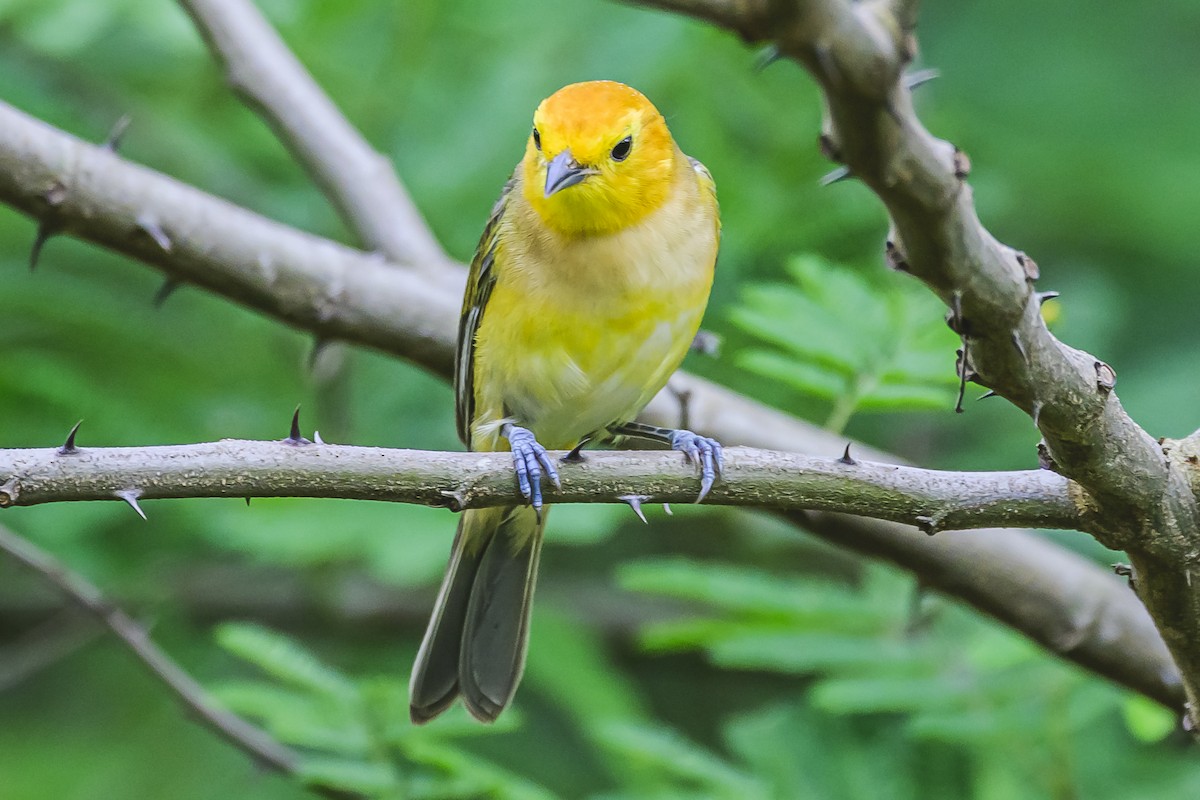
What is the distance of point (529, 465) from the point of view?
355 cm

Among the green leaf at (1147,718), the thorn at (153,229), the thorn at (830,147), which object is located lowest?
the green leaf at (1147,718)

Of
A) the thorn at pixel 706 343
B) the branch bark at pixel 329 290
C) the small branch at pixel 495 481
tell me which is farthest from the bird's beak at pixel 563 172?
the small branch at pixel 495 481

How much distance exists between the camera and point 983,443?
6430mm

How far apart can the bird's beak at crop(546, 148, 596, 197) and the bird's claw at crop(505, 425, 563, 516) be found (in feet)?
2.47

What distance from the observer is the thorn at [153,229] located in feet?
15.4

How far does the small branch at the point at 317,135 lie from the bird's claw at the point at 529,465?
1.48 m

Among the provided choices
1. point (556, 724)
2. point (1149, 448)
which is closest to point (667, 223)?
point (1149, 448)

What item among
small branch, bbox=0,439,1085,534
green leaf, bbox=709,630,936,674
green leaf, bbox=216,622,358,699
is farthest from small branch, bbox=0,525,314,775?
small branch, bbox=0,439,1085,534

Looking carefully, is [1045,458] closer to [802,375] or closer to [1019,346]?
[1019,346]

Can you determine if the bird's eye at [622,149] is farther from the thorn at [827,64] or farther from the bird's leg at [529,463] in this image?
the thorn at [827,64]

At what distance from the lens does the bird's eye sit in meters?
4.27

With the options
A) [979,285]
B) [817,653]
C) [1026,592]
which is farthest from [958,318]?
[817,653]

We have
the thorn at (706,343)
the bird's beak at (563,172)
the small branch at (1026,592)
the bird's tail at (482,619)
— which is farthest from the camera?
the thorn at (706,343)

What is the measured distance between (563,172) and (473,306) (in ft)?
2.69
